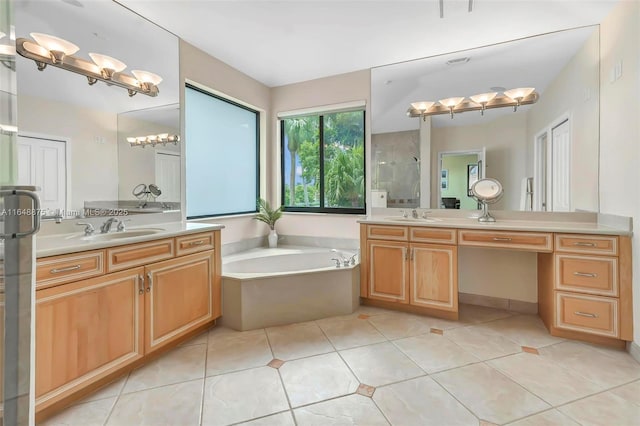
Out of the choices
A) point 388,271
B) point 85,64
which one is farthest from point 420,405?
point 85,64

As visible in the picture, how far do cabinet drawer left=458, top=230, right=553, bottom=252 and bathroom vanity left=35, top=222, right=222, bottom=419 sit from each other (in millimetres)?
2177

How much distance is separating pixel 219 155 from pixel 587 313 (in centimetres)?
360

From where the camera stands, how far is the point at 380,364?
1968 mm

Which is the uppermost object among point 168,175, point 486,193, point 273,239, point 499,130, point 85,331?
point 499,130

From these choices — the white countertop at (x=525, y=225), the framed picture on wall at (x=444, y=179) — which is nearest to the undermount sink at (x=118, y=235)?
the white countertop at (x=525, y=225)

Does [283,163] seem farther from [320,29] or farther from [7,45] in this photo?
[7,45]

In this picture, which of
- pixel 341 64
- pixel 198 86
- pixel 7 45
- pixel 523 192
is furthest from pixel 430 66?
pixel 7 45

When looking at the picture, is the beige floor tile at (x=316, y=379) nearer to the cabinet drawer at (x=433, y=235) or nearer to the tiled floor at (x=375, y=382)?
the tiled floor at (x=375, y=382)

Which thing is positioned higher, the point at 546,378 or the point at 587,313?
the point at 587,313

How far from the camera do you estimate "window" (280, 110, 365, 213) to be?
365 cm

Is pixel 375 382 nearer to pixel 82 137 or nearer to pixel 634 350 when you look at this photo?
pixel 634 350

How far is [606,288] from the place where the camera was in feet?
7.00

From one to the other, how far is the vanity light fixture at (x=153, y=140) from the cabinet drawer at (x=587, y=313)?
11.1ft

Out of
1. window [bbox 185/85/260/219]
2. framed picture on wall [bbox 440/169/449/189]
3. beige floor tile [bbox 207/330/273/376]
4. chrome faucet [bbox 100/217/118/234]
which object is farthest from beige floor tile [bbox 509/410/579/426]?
window [bbox 185/85/260/219]
